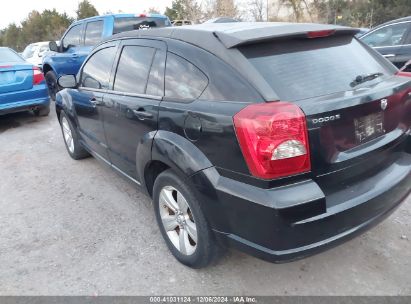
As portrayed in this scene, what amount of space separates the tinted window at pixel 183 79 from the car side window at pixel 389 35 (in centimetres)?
542

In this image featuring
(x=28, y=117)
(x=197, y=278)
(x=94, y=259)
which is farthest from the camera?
(x=28, y=117)

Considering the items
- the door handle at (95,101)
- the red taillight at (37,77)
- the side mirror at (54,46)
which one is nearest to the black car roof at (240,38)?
the door handle at (95,101)

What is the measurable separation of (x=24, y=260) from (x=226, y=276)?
5.36ft

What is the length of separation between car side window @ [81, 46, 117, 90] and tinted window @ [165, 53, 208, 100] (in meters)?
1.12

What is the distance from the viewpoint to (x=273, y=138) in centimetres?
193

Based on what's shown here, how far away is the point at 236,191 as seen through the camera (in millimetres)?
2049

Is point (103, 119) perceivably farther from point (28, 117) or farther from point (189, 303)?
point (28, 117)

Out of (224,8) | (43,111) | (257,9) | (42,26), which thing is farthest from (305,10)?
(42,26)

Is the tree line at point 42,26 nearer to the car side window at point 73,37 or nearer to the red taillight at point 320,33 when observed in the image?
the car side window at point 73,37

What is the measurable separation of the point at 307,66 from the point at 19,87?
237 inches

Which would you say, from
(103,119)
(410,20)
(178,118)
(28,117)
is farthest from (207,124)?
(28,117)

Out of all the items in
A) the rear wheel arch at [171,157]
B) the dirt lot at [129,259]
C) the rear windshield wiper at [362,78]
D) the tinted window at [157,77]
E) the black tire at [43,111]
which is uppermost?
the tinted window at [157,77]

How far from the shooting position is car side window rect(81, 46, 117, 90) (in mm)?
3552

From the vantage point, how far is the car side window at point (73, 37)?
8289 millimetres
